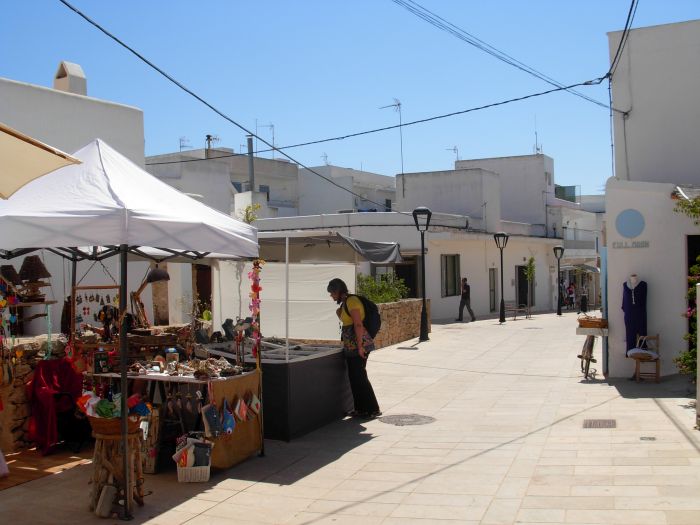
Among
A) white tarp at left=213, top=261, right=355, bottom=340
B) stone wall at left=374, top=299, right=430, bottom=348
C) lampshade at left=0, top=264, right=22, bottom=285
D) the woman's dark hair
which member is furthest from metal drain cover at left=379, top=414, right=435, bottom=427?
stone wall at left=374, top=299, right=430, bottom=348

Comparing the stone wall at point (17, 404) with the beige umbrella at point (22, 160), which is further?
the stone wall at point (17, 404)

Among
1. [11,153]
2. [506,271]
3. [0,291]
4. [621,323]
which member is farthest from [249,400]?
[506,271]

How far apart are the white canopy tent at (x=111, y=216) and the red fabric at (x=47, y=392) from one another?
1.54m

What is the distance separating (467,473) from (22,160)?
181 inches

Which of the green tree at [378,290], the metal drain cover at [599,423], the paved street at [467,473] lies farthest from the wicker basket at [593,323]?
the green tree at [378,290]

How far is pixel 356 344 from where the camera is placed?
356 inches

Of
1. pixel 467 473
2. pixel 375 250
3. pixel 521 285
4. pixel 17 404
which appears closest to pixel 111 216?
pixel 17 404

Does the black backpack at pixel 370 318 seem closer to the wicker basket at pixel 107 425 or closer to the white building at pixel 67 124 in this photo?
the wicker basket at pixel 107 425

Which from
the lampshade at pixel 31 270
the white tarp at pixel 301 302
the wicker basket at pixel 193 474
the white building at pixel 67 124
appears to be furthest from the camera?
the white tarp at pixel 301 302

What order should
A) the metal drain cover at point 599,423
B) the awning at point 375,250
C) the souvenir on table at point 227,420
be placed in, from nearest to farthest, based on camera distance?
1. the souvenir on table at point 227,420
2. the metal drain cover at point 599,423
3. the awning at point 375,250

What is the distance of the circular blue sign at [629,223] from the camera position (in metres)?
11.3

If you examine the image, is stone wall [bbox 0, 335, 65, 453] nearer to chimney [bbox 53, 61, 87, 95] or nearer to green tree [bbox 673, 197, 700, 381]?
green tree [bbox 673, 197, 700, 381]

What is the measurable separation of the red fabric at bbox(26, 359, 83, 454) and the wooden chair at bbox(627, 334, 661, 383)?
781 centimetres

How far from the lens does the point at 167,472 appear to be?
6.86m
